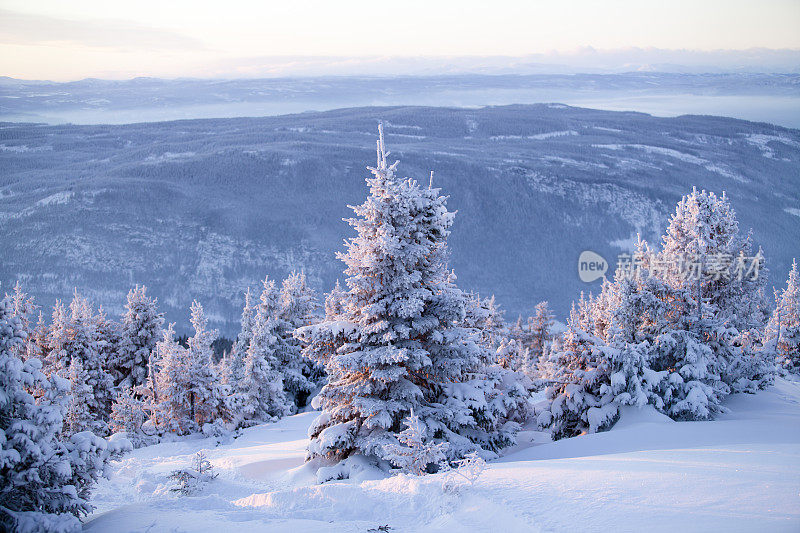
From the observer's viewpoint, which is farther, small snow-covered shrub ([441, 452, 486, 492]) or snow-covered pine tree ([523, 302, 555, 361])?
snow-covered pine tree ([523, 302, 555, 361])

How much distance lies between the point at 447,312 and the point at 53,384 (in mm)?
7761

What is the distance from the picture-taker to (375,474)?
1244cm

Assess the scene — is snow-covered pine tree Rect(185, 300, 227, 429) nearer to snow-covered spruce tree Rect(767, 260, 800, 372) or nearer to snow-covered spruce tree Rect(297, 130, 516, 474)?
snow-covered spruce tree Rect(297, 130, 516, 474)

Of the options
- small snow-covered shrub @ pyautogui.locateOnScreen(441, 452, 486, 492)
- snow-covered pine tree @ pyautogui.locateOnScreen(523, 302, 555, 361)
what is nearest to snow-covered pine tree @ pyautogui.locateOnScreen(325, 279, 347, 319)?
small snow-covered shrub @ pyautogui.locateOnScreen(441, 452, 486, 492)

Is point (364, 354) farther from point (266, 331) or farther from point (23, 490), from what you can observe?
point (266, 331)

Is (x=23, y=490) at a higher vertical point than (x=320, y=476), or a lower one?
higher

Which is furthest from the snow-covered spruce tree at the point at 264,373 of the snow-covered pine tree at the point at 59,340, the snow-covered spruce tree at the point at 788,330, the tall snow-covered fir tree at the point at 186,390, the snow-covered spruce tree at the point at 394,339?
the snow-covered spruce tree at the point at 788,330

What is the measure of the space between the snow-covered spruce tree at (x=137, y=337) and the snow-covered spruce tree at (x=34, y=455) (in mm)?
22940

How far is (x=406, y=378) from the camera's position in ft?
45.2

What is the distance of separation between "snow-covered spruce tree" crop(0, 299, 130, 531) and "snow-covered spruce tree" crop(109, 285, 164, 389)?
22940 mm

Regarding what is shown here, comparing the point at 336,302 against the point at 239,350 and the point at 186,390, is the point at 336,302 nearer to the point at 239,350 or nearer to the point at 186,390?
the point at 186,390

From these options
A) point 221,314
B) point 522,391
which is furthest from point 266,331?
point 221,314

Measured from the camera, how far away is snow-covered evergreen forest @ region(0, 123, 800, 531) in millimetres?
9234

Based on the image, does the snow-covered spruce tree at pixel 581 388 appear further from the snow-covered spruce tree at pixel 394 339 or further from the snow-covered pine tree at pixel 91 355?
the snow-covered pine tree at pixel 91 355
